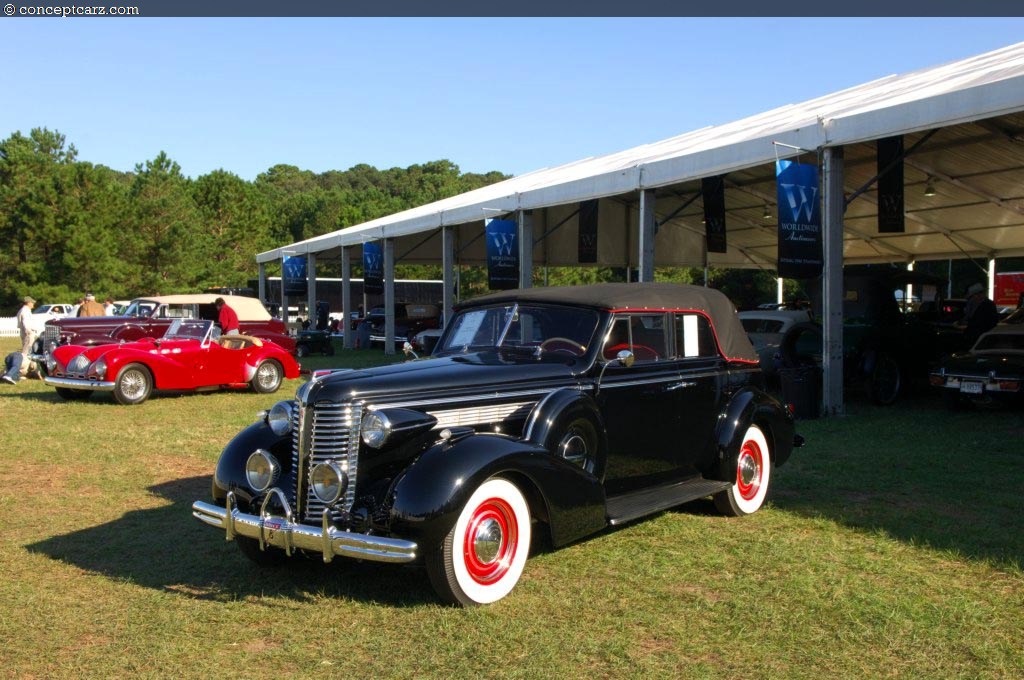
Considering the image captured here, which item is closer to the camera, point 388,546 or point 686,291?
point 388,546

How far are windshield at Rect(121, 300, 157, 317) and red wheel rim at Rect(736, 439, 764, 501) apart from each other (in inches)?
641

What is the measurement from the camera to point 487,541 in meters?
4.53

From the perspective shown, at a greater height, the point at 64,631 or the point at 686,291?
the point at 686,291

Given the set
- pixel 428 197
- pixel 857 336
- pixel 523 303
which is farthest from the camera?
pixel 428 197

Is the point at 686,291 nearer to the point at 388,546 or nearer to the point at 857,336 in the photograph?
the point at 388,546

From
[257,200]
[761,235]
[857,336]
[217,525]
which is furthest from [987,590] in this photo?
[257,200]

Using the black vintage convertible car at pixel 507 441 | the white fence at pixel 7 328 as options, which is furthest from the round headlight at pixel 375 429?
the white fence at pixel 7 328

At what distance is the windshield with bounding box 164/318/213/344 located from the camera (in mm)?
14305

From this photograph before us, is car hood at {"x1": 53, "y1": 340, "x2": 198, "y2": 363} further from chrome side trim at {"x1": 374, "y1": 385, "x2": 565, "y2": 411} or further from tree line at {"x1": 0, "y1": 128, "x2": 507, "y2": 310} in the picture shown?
tree line at {"x1": 0, "y1": 128, "x2": 507, "y2": 310}

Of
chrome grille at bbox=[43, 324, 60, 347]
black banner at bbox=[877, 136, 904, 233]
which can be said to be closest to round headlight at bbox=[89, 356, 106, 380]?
chrome grille at bbox=[43, 324, 60, 347]

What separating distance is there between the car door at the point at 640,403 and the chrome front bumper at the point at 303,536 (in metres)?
1.76

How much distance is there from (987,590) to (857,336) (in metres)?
9.59

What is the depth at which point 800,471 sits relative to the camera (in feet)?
26.8

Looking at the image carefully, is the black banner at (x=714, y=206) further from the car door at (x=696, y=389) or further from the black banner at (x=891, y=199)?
the car door at (x=696, y=389)
